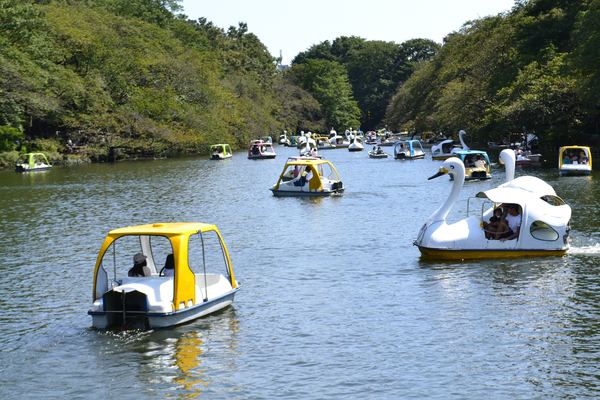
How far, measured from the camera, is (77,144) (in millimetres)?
92562

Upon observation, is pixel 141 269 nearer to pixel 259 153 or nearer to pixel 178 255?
pixel 178 255

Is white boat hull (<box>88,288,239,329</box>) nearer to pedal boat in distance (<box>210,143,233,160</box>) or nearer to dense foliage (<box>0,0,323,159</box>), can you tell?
dense foliage (<box>0,0,323,159</box>)

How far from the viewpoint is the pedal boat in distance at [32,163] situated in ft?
246

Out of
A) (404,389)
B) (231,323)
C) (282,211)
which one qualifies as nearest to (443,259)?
(231,323)

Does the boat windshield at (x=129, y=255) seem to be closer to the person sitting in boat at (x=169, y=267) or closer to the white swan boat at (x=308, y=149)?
the person sitting in boat at (x=169, y=267)

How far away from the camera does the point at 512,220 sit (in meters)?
26.6

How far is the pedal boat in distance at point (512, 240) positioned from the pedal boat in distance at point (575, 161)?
87.2ft

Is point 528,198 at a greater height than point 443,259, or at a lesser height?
greater

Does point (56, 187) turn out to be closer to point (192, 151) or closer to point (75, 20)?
point (75, 20)

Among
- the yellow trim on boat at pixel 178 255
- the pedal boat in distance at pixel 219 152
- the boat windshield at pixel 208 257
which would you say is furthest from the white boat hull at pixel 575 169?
the pedal boat in distance at pixel 219 152

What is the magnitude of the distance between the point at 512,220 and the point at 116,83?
7846 centimetres

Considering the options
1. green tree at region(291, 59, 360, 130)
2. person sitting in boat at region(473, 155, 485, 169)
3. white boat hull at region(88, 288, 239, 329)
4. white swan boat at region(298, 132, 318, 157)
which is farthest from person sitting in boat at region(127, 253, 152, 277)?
green tree at region(291, 59, 360, 130)

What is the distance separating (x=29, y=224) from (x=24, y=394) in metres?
24.1

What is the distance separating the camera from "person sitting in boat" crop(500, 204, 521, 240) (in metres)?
26.4
